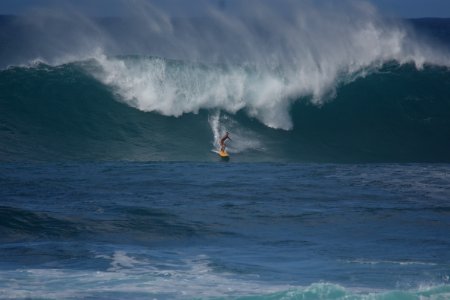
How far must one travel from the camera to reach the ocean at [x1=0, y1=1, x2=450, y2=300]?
9.19m

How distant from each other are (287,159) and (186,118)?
148 inches

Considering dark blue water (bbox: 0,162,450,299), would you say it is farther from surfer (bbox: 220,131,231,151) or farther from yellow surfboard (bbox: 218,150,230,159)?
surfer (bbox: 220,131,231,151)

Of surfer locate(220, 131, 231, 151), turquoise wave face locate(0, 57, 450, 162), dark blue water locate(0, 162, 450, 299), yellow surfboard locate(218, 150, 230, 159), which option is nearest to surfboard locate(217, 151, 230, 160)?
yellow surfboard locate(218, 150, 230, 159)

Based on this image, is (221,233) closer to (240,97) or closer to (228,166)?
(228,166)

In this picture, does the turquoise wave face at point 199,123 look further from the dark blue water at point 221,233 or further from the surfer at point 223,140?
the dark blue water at point 221,233

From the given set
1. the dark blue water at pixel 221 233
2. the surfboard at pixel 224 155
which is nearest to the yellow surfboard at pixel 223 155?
the surfboard at pixel 224 155

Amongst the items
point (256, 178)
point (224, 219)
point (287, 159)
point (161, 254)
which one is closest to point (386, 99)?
point (287, 159)

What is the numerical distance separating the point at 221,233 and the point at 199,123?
34.3ft

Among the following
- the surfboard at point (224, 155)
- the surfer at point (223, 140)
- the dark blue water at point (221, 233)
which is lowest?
the dark blue water at point (221, 233)

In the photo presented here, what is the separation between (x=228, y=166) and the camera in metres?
17.9

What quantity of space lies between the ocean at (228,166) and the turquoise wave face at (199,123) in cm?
6

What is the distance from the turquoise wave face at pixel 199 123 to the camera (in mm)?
19688

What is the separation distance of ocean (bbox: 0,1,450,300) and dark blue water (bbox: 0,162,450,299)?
5 cm

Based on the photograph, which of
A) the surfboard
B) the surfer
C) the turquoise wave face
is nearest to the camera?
the surfboard
